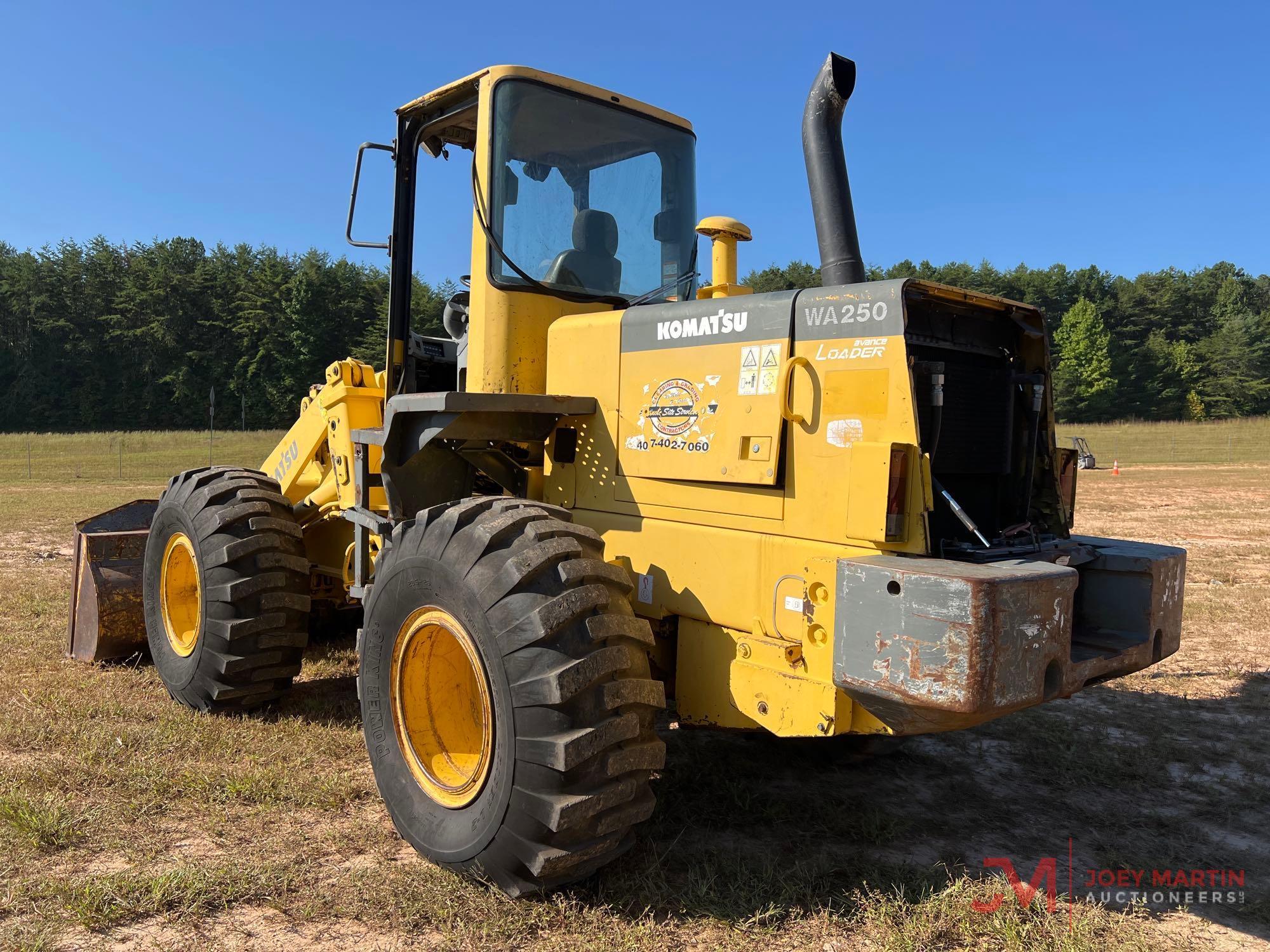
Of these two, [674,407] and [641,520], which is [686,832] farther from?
[674,407]

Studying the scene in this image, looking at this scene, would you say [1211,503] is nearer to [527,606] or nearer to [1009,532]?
[1009,532]

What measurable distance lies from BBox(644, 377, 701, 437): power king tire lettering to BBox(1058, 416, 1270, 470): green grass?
34837mm

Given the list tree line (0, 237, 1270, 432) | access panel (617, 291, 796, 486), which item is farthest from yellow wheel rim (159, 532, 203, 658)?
tree line (0, 237, 1270, 432)

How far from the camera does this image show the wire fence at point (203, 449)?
27.1m

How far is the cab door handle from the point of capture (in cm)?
329

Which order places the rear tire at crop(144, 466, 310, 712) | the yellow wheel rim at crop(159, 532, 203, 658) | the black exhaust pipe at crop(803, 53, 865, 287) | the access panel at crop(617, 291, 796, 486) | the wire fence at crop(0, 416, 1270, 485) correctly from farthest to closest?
1. the wire fence at crop(0, 416, 1270, 485)
2. the yellow wheel rim at crop(159, 532, 203, 658)
3. the rear tire at crop(144, 466, 310, 712)
4. the black exhaust pipe at crop(803, 53, 865, 287)
5. the access panel at crop(617, 291, 796, 486)

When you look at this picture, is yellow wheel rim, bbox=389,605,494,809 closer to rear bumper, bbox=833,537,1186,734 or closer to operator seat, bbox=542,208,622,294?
rear bumper, bbox=833,537,1186,734

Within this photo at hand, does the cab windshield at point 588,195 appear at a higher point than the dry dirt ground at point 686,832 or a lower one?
higher

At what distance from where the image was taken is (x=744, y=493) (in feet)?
11.4

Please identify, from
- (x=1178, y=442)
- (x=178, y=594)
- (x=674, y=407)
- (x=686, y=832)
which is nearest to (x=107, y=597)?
(x=178, y=594)

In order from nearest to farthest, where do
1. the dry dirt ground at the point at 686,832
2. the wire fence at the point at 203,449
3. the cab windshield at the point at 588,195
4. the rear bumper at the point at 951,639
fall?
the rear bumper at the point at 951,639
the dry dirt ground at the point at 686,832
the cab windshield at the point at 588,195
the wire fence at the point at 203,449

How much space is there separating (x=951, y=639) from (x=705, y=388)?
4.52 ft

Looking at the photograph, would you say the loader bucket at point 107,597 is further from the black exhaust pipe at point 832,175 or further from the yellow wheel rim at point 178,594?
the black exhaust pipe at point 832,175

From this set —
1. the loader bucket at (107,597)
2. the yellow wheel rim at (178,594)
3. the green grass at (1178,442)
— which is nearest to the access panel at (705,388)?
the yellow wheel rim at (178,594)
